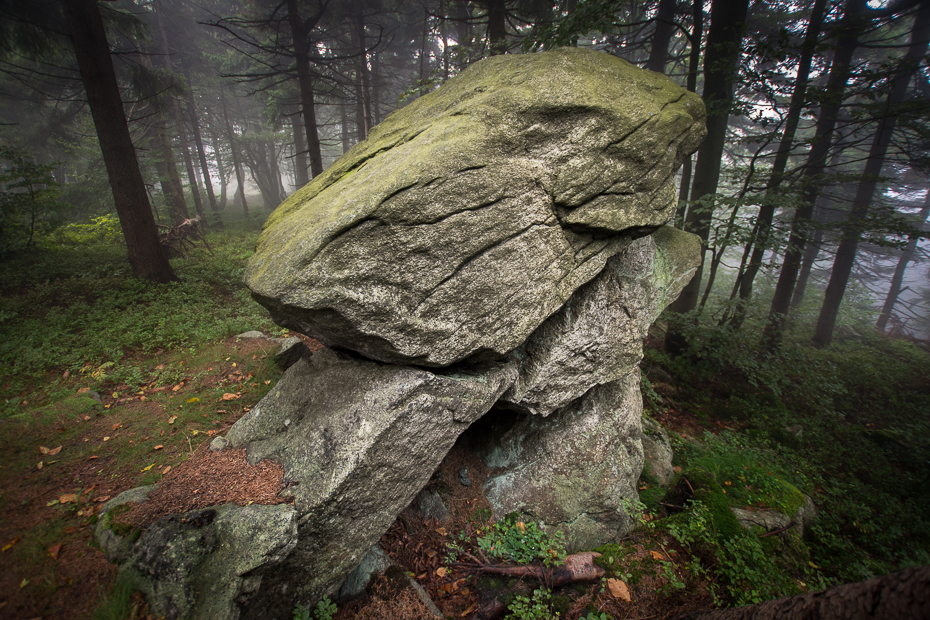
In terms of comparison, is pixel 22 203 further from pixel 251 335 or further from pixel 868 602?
pixel 868 602

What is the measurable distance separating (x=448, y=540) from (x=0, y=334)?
28.4ft

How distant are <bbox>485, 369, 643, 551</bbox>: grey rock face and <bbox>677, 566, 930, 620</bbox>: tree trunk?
8.42ft

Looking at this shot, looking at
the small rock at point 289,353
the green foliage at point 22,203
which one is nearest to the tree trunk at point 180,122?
the green foliage at point 22,203

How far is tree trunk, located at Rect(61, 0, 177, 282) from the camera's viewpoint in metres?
7.48

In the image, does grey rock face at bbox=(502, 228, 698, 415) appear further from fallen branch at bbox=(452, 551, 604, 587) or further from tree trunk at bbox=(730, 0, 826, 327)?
tree trunk at bbox=(730, 0, 826, 327)

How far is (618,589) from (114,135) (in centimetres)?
1261

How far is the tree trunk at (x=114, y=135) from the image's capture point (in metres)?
7.48

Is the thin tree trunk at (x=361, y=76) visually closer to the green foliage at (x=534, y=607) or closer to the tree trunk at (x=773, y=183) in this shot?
the tree trunk at (x=773, y=183)

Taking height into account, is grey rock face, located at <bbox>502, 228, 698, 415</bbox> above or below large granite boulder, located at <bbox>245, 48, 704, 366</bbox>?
below

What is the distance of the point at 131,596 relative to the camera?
2.69 metres

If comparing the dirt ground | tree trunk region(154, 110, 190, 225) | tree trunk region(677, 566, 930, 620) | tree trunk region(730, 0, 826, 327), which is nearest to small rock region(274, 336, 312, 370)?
the dirt ground

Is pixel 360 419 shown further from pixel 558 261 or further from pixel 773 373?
pixel 773 373

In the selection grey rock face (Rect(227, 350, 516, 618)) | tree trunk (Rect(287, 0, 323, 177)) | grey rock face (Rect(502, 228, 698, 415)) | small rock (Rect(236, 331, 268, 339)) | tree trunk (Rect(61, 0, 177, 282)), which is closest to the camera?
grey rock face (Rect(227, 350, 516, 618))

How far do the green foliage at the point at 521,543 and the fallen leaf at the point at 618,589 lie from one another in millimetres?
568
